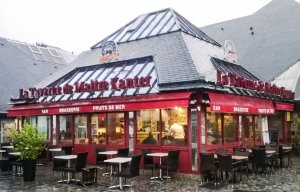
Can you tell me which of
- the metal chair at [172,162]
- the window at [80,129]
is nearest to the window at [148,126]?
the metal chair at [172,162]

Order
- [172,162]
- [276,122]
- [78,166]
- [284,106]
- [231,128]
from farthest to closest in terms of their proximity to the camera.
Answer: [276,122]
[284,106]
[231,128]
[172,162]
[78,166]

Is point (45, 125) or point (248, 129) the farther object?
point (45, 125)

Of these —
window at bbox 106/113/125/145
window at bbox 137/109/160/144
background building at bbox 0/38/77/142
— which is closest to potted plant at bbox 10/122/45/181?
window at bbox 106/113/125/145

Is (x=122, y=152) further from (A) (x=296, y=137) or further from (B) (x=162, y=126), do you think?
(A) (x=296, y=137)

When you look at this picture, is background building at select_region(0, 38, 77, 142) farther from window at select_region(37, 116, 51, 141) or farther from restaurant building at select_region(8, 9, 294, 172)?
window at select_region(37, 116, 51, 141)

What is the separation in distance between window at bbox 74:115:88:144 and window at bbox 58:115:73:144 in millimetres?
385

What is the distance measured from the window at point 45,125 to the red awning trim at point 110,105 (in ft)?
Result: 3.32

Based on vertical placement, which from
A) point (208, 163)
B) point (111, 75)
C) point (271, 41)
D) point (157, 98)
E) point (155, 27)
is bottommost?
point (208, 163)

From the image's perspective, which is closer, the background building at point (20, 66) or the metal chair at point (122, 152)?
the metal chair at point (122, 152)

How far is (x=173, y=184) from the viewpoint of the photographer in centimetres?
1106

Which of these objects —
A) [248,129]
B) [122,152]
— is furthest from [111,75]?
[248,129]

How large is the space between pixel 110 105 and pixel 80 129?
3044 mm

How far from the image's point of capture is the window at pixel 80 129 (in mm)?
16188

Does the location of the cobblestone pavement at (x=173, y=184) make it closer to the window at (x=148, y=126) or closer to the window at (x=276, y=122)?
the window at (x=148, y=126)
